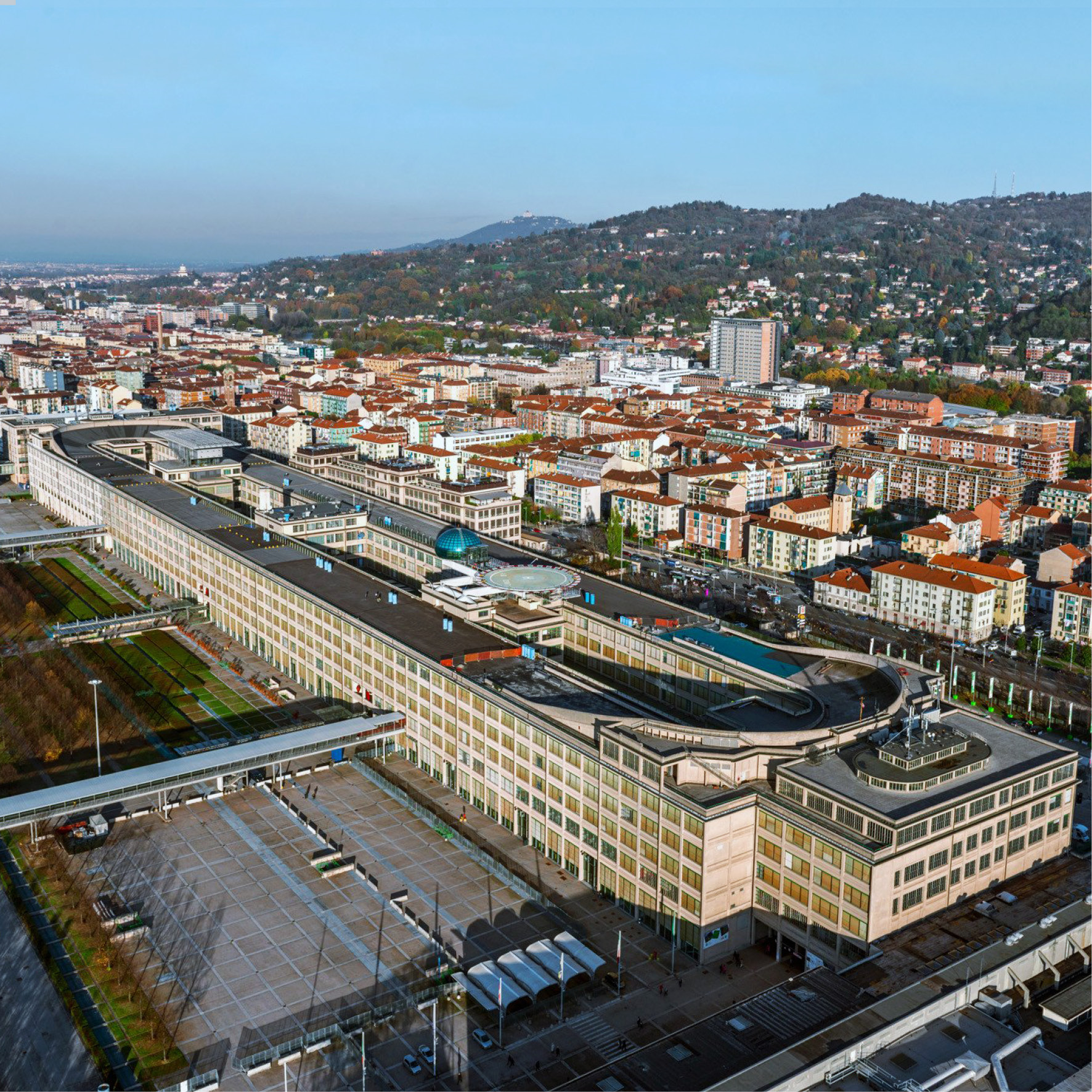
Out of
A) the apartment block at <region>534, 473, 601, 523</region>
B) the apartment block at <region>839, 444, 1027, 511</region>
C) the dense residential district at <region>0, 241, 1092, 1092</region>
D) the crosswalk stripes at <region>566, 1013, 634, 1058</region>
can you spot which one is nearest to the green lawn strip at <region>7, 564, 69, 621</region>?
the dense residential district at <region>0, 241, 1092, 1092</region>

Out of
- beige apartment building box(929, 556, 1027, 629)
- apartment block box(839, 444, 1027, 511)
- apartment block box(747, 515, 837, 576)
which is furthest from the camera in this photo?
apartment block box(839, 444, 1027, 511)

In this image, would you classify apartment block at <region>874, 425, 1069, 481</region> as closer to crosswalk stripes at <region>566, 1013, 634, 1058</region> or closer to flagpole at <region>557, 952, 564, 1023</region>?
flagpole at <region>557, 952, 564, 1023</region>

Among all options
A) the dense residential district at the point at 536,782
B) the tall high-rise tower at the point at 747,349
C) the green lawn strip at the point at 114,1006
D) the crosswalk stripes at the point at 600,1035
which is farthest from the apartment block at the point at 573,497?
the tall high-rise tower at the point at 747,349

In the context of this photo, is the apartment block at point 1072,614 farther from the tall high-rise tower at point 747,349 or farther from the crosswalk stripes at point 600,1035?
the tall high-rise tower at point 747,349

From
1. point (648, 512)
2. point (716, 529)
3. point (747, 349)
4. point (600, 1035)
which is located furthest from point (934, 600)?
point (747, 349)

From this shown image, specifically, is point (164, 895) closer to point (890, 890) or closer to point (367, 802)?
point (367, 802)

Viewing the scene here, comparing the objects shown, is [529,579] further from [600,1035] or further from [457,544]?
[600,1035]
